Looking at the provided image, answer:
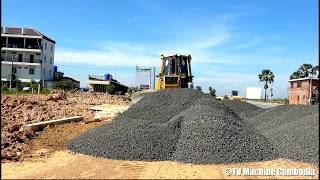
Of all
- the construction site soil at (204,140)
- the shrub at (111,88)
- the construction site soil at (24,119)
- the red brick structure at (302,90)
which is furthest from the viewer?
the red brick structure at (302,90)

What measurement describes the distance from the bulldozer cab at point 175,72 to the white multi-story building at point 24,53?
28.6 meters

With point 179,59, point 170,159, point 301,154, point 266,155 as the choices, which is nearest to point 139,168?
point 170,159

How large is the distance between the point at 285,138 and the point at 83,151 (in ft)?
15.2

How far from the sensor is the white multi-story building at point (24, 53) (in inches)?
1515

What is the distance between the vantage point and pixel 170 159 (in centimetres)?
659

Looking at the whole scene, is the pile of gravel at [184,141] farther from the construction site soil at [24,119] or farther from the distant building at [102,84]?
the distant building at [102,84]

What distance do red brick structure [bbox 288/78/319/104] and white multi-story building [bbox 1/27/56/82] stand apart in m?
32.0

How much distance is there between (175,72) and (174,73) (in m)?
0.09

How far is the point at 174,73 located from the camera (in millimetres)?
13984

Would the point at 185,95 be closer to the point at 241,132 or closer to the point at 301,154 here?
the point at 241,132

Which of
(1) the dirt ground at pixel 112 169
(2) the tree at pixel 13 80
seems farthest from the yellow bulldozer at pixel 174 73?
(2) the tree at pixel 13 80

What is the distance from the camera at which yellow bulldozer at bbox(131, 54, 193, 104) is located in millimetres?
13812

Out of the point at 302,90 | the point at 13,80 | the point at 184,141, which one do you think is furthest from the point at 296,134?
the point at 13,80

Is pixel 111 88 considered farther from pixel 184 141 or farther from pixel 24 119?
pixel 184 141
